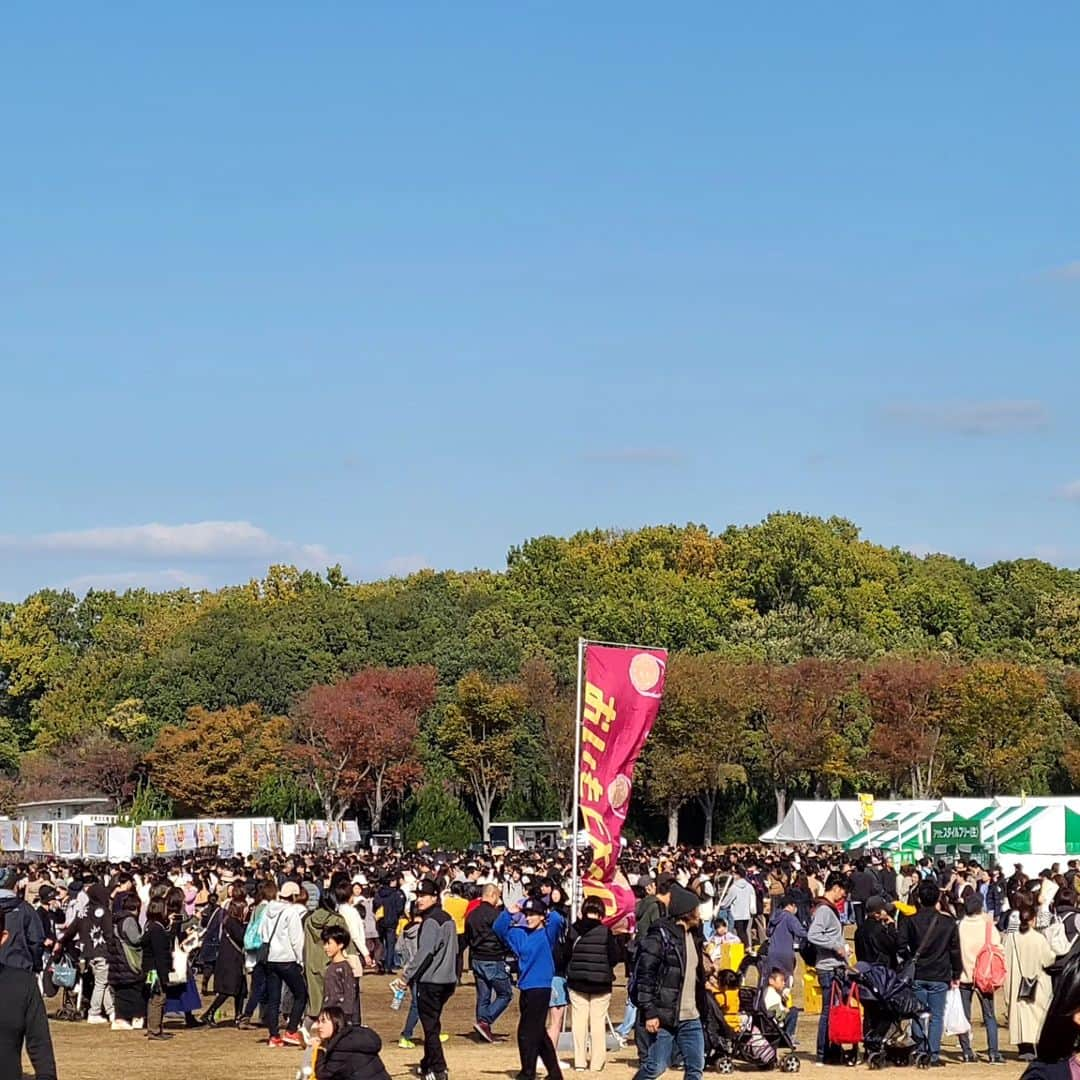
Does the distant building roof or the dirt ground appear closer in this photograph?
the dirt ground

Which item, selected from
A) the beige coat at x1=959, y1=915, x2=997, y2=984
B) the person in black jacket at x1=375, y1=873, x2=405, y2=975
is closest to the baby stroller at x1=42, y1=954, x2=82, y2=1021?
the person in black jacket at x1=375, y1=873, x2=405, y2=975

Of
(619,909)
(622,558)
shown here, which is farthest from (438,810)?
(619,909)

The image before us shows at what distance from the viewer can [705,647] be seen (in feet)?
299

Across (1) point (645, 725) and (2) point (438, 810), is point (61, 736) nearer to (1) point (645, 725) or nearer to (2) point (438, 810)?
(2) point (438, 810)

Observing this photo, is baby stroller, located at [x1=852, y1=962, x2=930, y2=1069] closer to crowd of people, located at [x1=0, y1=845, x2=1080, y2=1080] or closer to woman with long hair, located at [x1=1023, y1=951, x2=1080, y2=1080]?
crowd of people, located at [x1=0, y1=845, x2=1080, y2=1080]

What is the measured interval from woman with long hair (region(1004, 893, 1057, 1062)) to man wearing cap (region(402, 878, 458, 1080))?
482 cm

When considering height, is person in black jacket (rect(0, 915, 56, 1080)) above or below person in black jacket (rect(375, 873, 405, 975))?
above

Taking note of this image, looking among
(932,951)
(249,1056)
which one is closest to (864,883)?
(932,951)

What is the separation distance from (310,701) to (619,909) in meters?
67.4

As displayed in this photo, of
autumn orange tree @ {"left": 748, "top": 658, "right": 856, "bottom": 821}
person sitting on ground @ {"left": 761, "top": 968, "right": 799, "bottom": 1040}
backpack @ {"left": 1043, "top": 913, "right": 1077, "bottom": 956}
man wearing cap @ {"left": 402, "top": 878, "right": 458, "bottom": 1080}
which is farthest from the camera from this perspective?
autumn orange tree @ {"left": 748, "top": 658, "right": 856, "bottom": 821}

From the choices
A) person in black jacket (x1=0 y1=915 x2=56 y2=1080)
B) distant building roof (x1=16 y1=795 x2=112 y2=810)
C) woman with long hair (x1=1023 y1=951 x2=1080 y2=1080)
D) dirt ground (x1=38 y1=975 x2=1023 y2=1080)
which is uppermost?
distant building roof (x1=16 y1=795 x2=112 y2=810)

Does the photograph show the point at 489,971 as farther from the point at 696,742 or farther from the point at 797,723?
the point at 797,723

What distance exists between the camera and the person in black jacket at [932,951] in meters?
15.9

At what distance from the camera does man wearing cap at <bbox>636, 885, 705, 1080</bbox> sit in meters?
12.8
